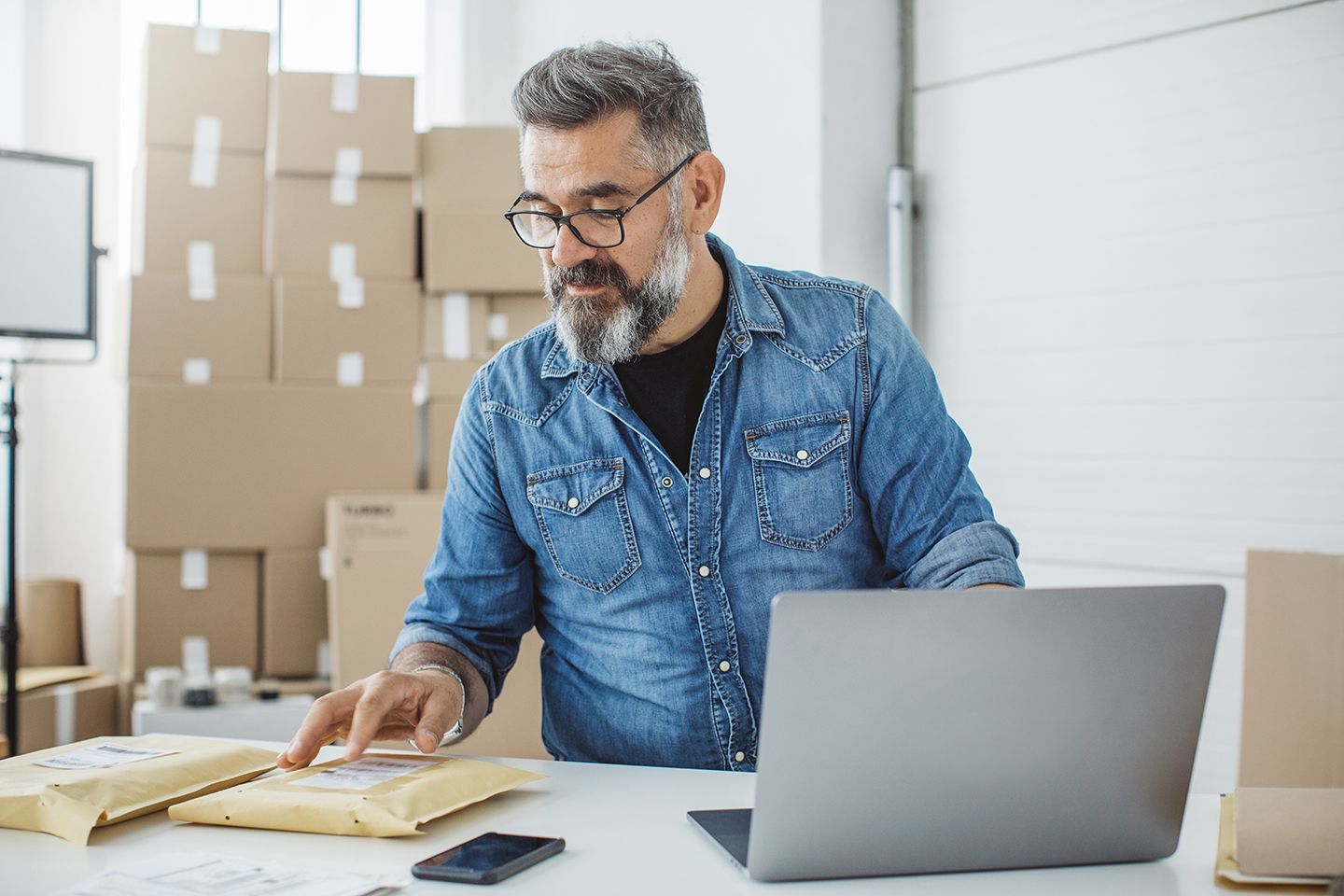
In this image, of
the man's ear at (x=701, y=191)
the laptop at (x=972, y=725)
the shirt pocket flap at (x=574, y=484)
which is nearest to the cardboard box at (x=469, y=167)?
the man's ear at (x=701, y=191)

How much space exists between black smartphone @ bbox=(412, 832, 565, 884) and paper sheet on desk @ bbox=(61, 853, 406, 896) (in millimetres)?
27

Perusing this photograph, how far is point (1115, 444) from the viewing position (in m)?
2.46

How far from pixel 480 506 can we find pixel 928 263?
5.80ft

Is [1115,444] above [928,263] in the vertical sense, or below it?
below

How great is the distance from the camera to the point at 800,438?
1343mm

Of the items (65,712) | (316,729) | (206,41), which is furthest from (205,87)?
(316,729)

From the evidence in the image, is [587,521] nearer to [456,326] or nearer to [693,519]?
[693,519]

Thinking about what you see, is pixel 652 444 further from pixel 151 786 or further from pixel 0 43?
pixel 0 43

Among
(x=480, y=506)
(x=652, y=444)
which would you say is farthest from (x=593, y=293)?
(x=480, y=506)

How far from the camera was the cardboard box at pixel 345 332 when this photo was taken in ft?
9.50

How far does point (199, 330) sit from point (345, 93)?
27.5 inches

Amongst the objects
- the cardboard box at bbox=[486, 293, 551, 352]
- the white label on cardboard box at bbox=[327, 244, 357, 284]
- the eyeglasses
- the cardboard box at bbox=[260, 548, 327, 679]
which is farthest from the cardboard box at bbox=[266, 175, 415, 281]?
the eyeglasses

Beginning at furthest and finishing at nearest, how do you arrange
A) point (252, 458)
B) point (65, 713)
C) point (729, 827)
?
point (252, 458) < point (65, 713) < point (729, 827)

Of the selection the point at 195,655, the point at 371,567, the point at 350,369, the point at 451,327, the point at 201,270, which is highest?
the point at 201,270
